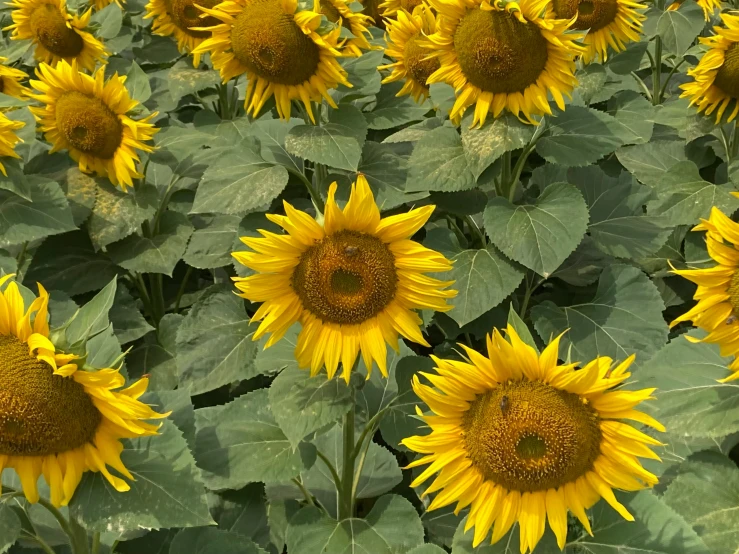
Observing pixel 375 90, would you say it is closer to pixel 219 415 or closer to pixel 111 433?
pixel 219 415

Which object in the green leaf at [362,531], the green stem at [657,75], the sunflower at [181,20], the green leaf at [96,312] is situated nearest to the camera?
the green leaf at [96,312]

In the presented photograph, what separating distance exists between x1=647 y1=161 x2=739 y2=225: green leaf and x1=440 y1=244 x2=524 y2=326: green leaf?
0.75 m

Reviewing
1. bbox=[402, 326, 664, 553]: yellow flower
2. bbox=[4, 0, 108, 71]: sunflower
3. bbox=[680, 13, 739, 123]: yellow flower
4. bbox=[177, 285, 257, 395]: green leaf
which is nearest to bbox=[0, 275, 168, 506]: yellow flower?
bbox=[402, 326, 664, 553]: yellow flower

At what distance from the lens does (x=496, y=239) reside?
205cm

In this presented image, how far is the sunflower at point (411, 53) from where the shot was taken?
100 inches

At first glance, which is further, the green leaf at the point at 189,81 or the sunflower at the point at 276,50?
the green leaf at the point at 189,81

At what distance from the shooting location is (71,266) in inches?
104

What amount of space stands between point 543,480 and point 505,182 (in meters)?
1.27

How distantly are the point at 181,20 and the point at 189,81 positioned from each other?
29cm

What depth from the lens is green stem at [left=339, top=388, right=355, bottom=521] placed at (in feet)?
A: 5.59

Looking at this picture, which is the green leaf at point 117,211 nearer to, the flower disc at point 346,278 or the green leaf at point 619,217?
the flower disc at point 346,278

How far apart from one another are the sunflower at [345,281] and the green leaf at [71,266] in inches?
52.6

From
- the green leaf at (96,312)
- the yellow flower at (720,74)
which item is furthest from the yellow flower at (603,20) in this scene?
the green leaf at (96,312)

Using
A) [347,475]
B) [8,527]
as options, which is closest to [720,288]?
[347,475]
